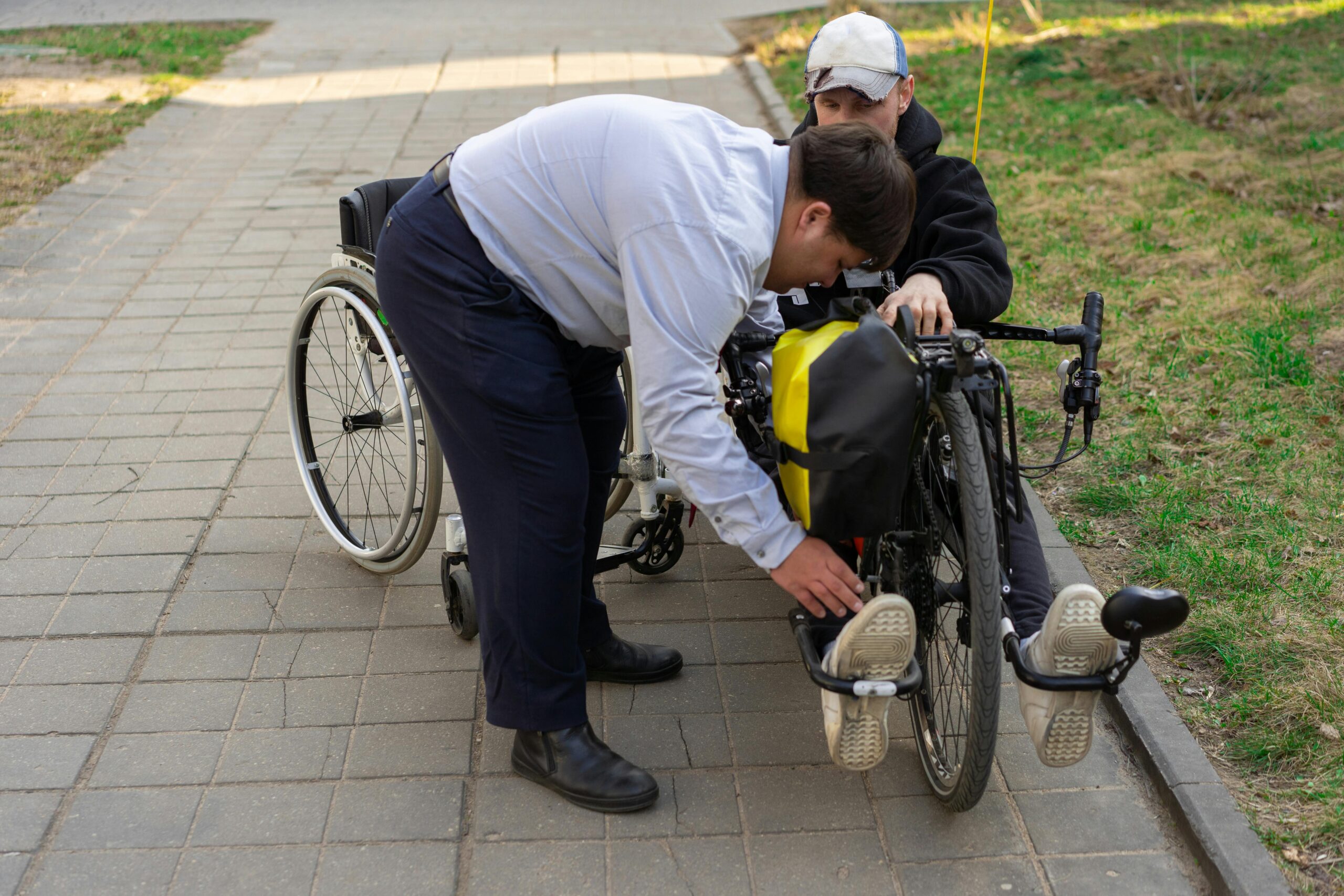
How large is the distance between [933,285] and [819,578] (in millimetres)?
1047

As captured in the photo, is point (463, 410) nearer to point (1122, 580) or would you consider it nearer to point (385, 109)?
point (1122, 580)

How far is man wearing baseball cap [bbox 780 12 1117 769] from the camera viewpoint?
221 centimetres

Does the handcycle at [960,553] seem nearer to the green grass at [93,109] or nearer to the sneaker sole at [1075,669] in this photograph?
the sneaker sole at [1075,669]

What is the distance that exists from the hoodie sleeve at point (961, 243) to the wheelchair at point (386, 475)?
0.88m

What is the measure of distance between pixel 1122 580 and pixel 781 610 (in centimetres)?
98

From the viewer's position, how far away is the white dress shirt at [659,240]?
2.01 m

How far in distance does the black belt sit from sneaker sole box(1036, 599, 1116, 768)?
1.38m

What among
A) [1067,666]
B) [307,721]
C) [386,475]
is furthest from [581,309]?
[386,475]

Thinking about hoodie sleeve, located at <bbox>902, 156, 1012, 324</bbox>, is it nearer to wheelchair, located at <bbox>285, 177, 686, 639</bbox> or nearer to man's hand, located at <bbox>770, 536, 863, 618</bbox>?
wheelchair, located at <bbox>285, 177, 686, 639</bbox>

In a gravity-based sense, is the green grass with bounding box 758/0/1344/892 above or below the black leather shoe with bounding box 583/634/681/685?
above

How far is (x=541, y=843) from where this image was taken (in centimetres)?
242

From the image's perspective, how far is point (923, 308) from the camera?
8.87 feet

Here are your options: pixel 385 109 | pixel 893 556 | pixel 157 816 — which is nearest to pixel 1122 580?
pixel 893 556

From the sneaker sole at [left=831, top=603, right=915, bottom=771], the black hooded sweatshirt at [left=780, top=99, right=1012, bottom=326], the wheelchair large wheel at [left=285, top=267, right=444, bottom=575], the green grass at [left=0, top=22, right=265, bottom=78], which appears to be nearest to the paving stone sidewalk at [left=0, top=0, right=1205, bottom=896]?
the wheelchair large wheel at [left=285, top=267, right=444, bottom=575]
